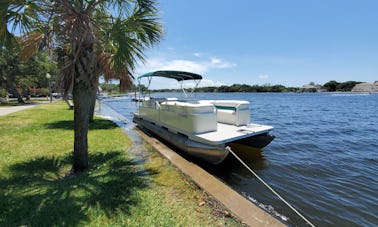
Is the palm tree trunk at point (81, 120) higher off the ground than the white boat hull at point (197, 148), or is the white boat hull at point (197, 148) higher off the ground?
the palm tree trunk at point (81, 120)

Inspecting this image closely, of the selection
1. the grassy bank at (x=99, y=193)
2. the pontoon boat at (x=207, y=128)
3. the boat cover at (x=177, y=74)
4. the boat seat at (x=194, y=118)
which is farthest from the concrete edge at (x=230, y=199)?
the boat cover at (x=177, y=74)

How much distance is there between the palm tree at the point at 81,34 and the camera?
4.06 meters

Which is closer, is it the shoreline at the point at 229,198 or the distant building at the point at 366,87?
the shoreline at the point at 229,198

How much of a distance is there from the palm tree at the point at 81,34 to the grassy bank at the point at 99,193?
789mm

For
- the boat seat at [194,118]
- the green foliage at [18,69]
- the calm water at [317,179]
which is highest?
the green foliage at [18,69]

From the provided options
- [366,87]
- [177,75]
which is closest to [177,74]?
[177,75]

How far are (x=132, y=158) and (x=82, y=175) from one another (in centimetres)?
148

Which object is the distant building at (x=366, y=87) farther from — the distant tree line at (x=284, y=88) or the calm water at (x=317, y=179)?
the calm water at (x=317, y=179)

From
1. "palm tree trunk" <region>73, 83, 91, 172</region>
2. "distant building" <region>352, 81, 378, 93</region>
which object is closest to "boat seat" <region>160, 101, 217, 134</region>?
"palm tree trunk" <region>73, 83, 91, 172</region>

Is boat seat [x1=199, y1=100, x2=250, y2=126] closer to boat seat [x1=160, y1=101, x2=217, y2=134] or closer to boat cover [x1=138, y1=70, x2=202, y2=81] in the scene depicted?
boat seat [x1=160, y1=101, x2=217, y2=134]

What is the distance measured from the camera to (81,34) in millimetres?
4039

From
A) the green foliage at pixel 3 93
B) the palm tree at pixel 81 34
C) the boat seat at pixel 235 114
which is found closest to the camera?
the palm tree at pixel 81 34

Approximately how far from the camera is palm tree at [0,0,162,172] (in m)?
4.06

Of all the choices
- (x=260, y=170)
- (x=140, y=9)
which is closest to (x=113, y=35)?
(x=140, y=9)
